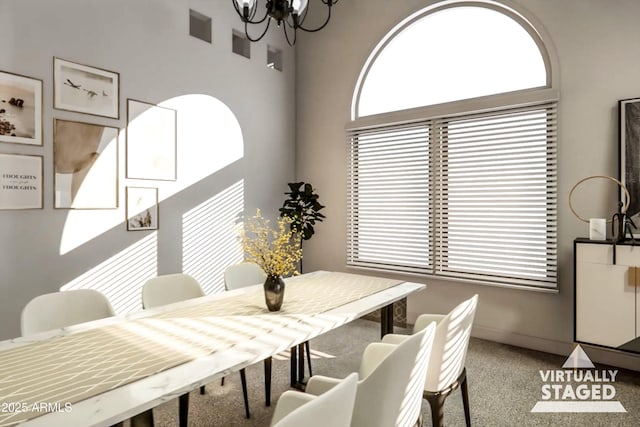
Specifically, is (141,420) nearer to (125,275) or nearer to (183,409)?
(183,409)

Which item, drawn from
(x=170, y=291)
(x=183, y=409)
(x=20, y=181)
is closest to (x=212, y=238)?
(x=170, y=291)

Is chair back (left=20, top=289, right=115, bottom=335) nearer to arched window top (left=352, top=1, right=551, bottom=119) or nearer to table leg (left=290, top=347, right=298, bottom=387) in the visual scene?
table leg (left=290, top=347, right=298, bottom=387)

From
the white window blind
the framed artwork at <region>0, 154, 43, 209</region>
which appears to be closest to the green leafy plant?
the white window blind

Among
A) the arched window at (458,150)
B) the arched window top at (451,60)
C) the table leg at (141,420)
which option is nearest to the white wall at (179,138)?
the arched window at (458,150)

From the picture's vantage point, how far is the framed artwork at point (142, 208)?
3502 millimetres

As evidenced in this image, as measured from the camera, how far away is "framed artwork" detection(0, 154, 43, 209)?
2770 mm

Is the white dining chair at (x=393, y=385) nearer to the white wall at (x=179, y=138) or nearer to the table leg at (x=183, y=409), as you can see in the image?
the table leg at (x=183, y=409)

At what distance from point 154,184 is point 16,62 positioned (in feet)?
4.46

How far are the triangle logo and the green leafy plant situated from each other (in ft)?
9.29

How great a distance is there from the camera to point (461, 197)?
3.97 m

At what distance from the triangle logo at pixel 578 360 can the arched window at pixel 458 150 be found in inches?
23.2

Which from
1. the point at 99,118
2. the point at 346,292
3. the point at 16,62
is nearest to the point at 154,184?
the point at 99,118

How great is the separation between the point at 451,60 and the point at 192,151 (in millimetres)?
2930

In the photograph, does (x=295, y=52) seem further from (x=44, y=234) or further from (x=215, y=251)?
(x=44, y=234)
